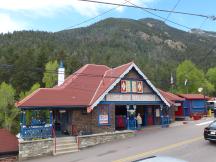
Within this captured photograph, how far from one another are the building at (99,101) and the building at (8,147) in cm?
262

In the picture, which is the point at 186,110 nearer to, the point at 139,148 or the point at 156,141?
the point at 156,141

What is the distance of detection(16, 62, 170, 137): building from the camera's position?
26.6 metres

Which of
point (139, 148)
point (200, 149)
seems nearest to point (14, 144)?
point (139, 148)

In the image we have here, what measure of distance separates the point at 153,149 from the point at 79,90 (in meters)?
10.9

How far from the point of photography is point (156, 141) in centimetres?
2358

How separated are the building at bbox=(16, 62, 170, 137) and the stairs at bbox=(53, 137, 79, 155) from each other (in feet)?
4.50

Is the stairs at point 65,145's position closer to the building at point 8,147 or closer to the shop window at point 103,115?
the shop window at point 103,115

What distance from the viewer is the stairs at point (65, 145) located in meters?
23.5

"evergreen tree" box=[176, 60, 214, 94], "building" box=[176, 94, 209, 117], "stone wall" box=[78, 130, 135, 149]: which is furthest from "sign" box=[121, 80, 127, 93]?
"evergreen tree" box=[176, 60, 214, 94]

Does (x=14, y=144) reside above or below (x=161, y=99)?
below

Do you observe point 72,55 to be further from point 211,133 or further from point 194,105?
point 211,133

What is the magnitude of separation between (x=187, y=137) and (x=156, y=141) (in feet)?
7.83

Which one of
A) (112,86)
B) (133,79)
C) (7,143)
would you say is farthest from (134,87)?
(7,143)

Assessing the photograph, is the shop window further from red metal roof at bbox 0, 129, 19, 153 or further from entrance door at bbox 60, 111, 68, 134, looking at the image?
red metal roof at bbox 0, 129, 19, 153
